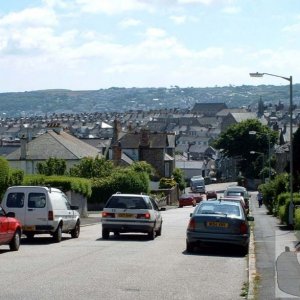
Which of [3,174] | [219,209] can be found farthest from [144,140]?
[219,209]

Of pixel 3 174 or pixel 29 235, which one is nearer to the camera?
pixel 29 235

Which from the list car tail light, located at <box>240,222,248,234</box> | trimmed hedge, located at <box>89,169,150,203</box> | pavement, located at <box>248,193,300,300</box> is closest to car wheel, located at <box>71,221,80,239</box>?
pavement, located at <box>248,193,300,300</box>

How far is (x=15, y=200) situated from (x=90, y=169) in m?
46.4

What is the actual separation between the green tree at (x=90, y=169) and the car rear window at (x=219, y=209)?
4934cm

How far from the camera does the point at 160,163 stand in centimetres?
10869

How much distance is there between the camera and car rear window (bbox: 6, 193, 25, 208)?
2916cm

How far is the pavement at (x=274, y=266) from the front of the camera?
16203 mm

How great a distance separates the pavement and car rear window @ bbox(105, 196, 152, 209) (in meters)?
3.97

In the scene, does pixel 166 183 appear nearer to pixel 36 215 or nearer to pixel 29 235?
pixel 29 235

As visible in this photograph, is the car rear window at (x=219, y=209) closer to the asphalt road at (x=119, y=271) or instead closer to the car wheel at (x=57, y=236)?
the asphalt road at (x=119, y=271)

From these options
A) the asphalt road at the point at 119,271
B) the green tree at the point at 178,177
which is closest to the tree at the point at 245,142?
the green tree at the point at 178,177

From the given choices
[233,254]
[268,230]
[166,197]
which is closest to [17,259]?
[233,254]

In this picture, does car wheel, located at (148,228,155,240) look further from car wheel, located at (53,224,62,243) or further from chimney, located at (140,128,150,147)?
chimney, located at (140,128,150,147)

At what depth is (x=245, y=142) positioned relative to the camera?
139750 millimetres
